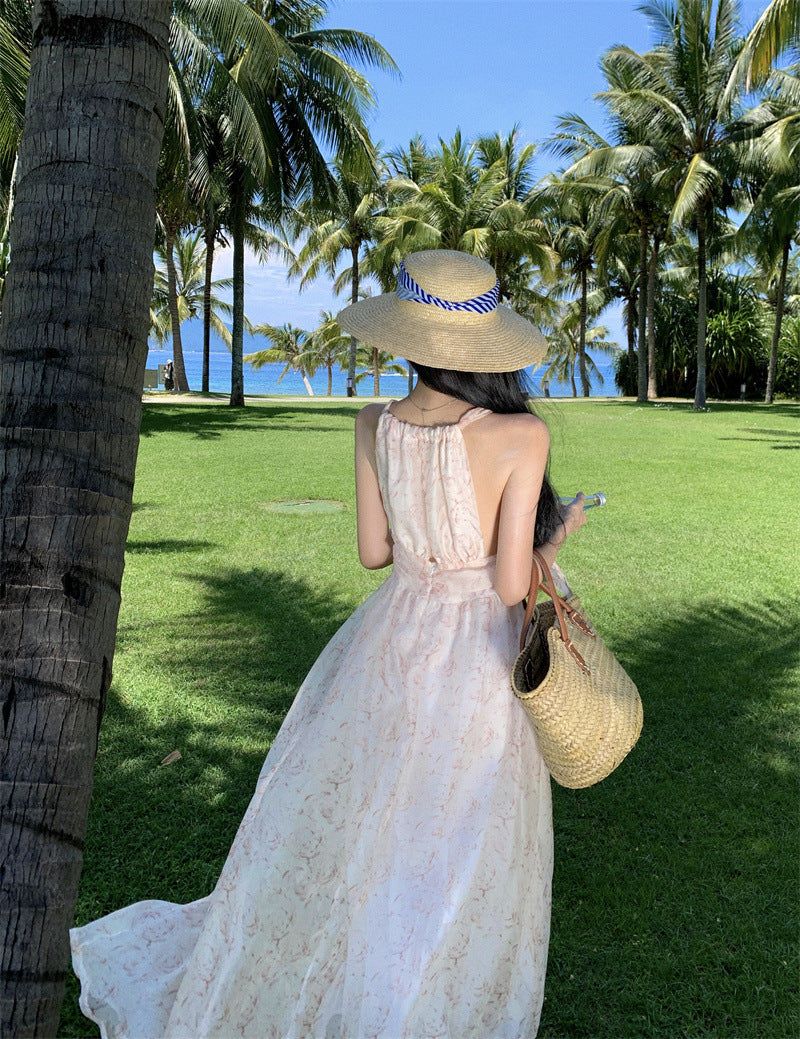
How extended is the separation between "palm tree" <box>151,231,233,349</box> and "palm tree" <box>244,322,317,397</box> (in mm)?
8480

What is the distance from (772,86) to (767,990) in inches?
979

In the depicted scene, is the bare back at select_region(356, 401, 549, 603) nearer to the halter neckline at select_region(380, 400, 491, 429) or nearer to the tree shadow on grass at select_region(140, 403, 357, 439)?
the halter neckline at select_region(380, 400, 491, 429)

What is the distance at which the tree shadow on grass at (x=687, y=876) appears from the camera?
7.87 feet

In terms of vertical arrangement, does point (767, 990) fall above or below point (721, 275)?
below

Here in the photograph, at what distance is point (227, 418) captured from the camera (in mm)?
18656

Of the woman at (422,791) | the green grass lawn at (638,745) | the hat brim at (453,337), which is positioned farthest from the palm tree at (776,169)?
the woman at (422,791)

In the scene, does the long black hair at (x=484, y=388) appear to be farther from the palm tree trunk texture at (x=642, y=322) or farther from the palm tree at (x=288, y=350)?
the palm tree at (x=288, y=350)

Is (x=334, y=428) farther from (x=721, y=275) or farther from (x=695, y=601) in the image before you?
(x=721, y=275)

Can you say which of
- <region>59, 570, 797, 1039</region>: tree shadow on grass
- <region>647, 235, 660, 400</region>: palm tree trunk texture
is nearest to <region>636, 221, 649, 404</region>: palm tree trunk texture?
<region>647, 235, 660, 400</region>: palm tree trunk texture

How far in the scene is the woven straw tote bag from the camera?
1.99 meters

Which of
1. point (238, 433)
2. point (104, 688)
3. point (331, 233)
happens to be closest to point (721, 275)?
point (331, 233)

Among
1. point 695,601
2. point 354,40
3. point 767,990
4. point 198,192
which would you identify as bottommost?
point 767,990

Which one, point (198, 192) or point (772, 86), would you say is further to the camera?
point (772, 86)

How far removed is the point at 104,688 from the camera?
190 centimetres
